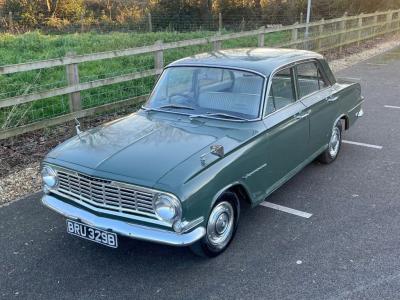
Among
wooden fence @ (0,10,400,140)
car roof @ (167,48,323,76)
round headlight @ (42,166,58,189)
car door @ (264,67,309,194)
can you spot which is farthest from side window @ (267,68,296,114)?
wooden fence @ (0,10,400,140)

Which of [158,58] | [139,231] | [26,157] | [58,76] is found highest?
[158,58]

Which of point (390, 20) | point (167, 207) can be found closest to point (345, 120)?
point (167, 207)

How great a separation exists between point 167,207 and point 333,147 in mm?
3296

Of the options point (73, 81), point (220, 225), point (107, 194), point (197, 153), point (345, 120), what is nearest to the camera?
point (107, 194)

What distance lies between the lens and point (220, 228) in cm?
369

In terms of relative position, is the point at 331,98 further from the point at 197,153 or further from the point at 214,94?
the point at 197,153

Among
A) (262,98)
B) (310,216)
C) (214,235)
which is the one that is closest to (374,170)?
(310,216)

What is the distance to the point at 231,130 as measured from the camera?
4.00 meters

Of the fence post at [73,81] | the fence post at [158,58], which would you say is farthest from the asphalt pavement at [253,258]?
the fence post at [158,58]

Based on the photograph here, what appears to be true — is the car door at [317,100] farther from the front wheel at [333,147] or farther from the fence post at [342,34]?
the fence post at [342,34]

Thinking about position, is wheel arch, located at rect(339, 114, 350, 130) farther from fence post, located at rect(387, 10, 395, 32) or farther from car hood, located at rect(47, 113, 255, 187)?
fence post, located at rect(387, 10, 395, 32)

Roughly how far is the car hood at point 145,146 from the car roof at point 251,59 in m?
0.73

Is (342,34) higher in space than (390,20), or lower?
lower

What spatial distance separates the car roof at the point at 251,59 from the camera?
14.4 feet
